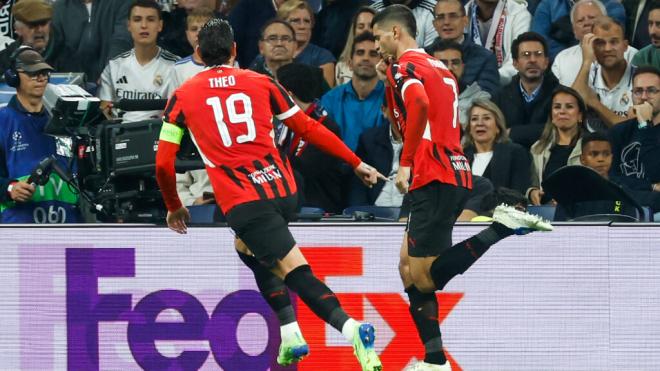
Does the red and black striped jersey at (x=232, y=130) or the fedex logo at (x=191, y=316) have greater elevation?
the red and black striped jersey at (x=232, y=130)

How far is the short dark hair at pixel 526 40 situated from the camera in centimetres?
1368

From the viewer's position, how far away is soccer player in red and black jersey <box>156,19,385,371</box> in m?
9.37

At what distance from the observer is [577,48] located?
46.1 feet

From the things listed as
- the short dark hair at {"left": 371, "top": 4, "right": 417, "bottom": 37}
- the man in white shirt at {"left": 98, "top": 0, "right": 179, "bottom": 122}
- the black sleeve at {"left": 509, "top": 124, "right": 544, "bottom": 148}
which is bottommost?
the black sleeve at {"left": 509, "top": 124, "right": 544, "bottom": 148}

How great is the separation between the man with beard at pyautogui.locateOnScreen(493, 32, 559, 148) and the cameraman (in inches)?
156

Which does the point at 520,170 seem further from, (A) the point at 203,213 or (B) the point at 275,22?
(B) the point at 275,22

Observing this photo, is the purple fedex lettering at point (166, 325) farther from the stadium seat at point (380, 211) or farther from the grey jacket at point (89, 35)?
the grey jacket at point (89, 35)

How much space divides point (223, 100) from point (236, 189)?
55 cm

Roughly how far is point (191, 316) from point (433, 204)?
2201 mm

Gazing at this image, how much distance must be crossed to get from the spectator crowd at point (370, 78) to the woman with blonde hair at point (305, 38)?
0.01 m

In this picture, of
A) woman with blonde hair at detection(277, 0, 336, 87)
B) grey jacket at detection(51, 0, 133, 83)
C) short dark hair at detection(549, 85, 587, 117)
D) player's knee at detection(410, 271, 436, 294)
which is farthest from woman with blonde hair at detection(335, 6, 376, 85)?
player's knee at detection(410, 271, 436, 294)

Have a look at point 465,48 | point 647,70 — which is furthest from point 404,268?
point 465,48

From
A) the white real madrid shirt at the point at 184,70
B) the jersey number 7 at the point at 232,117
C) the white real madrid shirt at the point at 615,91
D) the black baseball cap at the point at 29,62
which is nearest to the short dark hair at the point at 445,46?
the white real madrid shirt at the point at 615,91

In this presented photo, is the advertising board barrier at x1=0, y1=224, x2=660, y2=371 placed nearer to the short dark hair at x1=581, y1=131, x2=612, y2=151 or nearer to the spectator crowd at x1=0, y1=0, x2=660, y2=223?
the spectator crowd at x1=0, y1=0, x2=660, y2=223
